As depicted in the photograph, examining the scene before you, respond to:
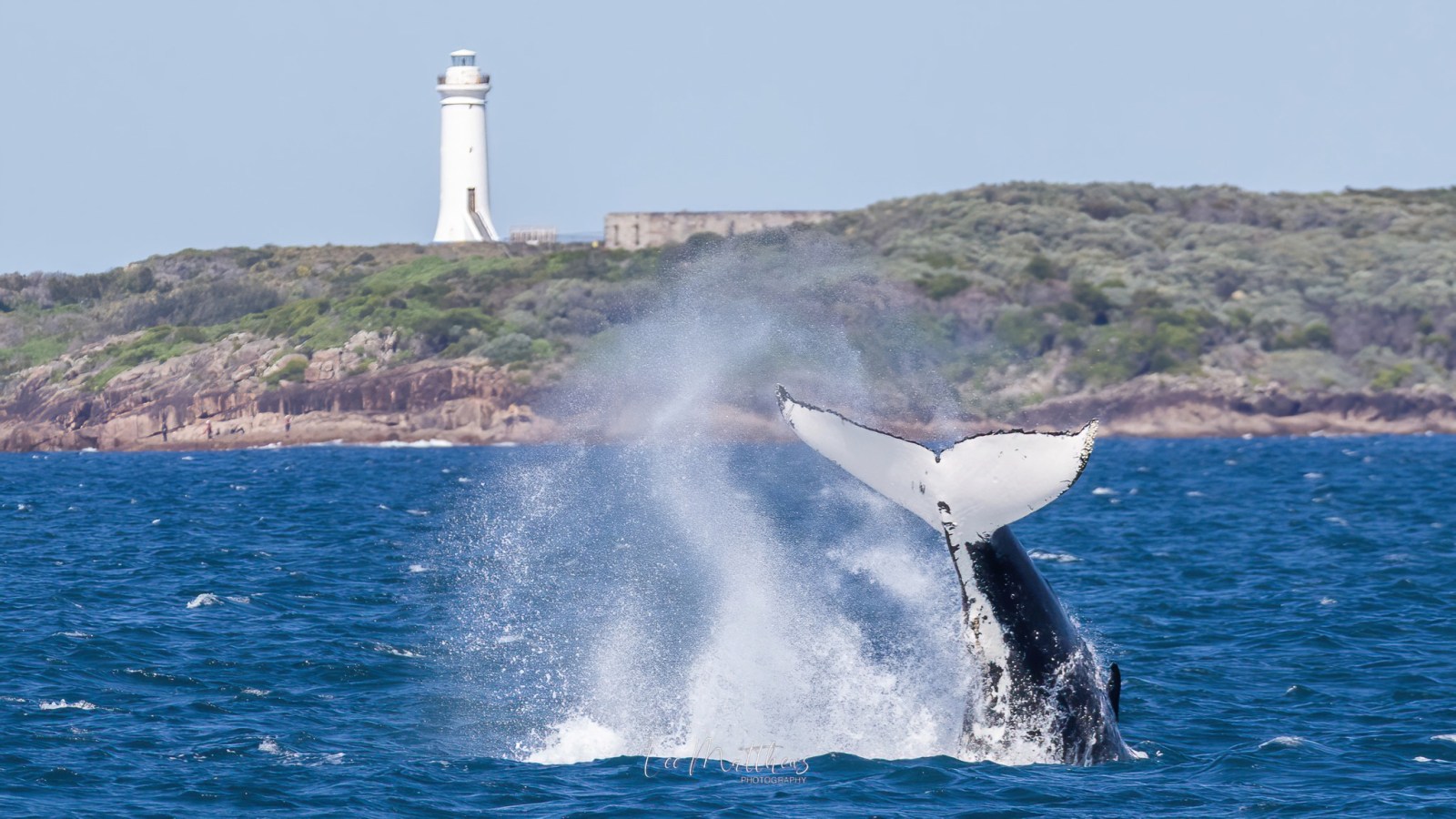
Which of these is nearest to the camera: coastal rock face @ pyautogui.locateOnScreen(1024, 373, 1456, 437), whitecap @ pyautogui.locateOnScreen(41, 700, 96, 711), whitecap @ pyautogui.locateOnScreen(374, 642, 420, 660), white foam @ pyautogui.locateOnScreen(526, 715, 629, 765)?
white foam @ pyautogui.locateOnScreen(526, 715, 629, 765)

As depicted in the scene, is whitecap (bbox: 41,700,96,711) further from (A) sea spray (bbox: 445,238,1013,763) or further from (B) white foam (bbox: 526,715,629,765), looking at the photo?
(B) white foam (bbox: 526,715,629,765)

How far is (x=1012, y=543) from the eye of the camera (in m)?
14.9

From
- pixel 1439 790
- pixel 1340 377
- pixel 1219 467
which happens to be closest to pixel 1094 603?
pixel 1439 790

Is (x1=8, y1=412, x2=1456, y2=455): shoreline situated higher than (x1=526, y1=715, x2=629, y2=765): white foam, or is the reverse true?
(x1=526, y1=715, x2=629, y2=765): white foam

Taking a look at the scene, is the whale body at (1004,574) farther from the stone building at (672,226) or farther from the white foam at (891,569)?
the stone building at (672,226)

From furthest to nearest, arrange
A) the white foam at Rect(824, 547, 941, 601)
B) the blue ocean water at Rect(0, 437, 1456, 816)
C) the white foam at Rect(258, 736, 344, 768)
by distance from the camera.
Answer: the white foam at Rect(824, 547, 941, 601) < the white foam at Rect(258, 736, 344, 768) < the blue ocean water at Rect(0, 437, 1456, 816)

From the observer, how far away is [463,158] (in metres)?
130

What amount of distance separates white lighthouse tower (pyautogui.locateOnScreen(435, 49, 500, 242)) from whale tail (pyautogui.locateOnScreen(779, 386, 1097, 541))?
4621 inches

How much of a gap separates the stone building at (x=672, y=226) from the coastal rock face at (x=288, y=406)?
25.8 metres

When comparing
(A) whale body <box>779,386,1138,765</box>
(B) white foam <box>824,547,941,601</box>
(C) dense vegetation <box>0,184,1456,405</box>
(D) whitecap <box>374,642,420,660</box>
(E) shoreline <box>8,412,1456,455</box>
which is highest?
(C) dense vegetation <box>0,184,1456,405</box>

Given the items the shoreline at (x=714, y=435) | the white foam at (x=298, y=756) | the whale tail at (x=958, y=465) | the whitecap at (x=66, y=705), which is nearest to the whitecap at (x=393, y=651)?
the whitecap at (x=66, y=705)

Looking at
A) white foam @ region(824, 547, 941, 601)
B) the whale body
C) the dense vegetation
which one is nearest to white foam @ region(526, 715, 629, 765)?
the whale body

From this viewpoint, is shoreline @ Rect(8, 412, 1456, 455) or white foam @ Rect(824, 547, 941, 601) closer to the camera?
white foam @ Rect(824, 547, 941, 601)

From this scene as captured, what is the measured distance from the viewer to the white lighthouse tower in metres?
128
